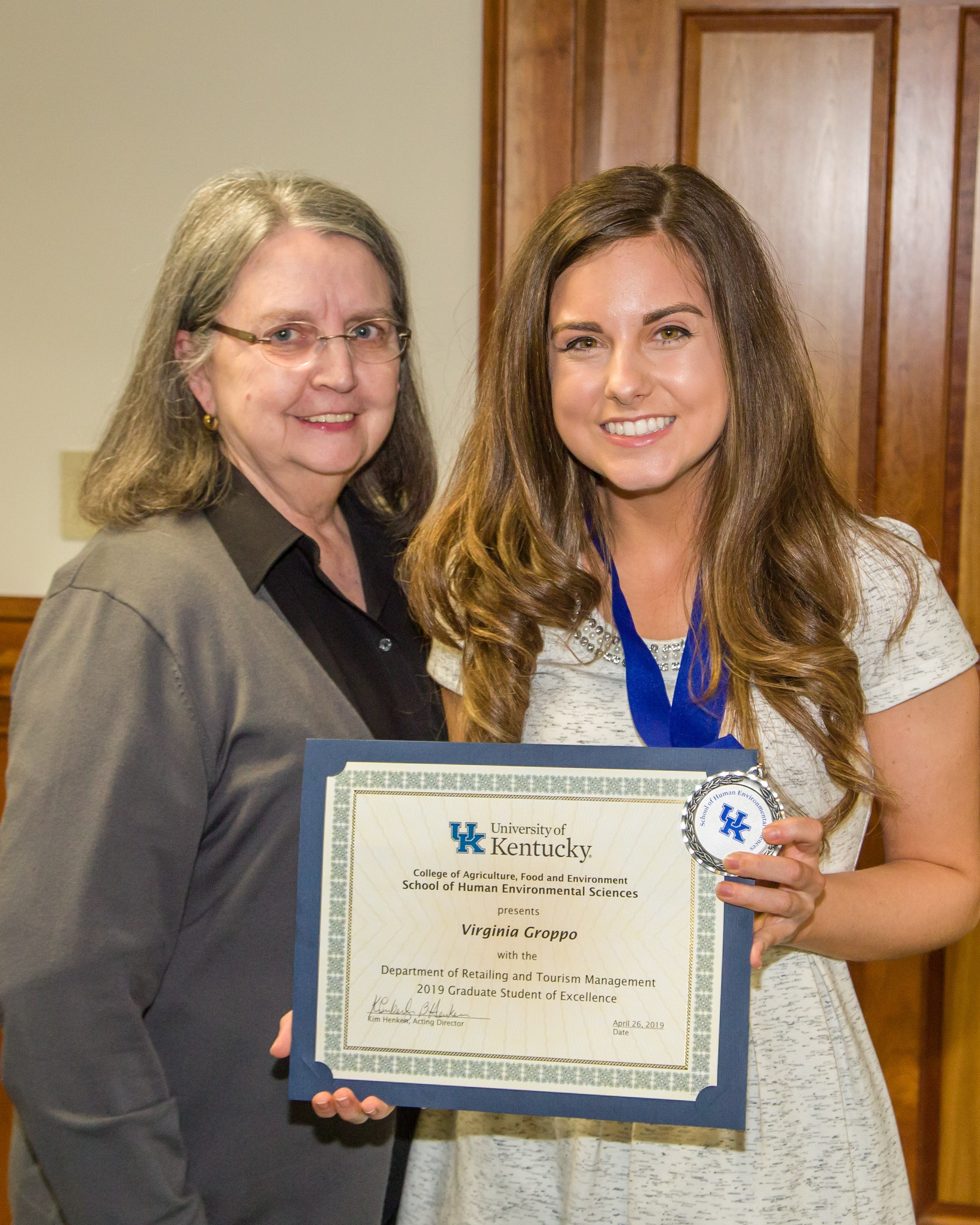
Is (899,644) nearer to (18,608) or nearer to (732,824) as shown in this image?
(732,824)

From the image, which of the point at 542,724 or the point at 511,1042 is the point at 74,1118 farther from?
the point at 542,724

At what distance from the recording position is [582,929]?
1119 millimetres

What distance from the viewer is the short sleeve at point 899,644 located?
1.38 m

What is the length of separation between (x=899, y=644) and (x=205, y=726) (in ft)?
2.76

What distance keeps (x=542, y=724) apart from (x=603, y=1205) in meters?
0.57

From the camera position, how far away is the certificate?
1.10m

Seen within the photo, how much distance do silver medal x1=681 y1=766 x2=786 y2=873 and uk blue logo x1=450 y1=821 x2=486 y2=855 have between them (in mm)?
202

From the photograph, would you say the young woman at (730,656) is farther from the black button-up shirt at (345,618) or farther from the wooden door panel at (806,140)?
the wooden door panel at (806,140)

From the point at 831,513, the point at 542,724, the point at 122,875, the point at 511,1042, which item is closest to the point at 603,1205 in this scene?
the point at 511,1042

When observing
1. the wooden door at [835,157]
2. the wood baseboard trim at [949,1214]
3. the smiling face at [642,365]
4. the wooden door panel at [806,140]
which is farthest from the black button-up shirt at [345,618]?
the wood baseboard trim at [949,1214]

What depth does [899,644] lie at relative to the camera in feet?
4.54

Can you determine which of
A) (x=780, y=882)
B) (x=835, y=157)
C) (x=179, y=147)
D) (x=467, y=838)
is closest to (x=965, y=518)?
(x=835, y=157)
